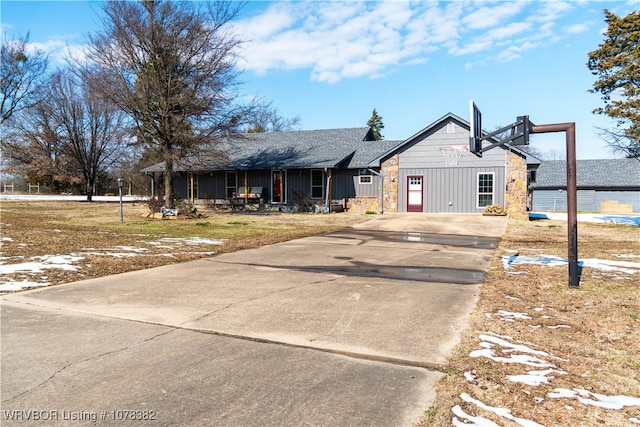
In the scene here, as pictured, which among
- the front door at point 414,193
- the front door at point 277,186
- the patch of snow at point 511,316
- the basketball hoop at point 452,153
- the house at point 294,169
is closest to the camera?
the patch of snow at point 511,316

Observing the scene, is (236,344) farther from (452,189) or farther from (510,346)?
(452,189)

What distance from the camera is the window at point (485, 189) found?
70.8 feet

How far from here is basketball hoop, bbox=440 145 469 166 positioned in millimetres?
22094

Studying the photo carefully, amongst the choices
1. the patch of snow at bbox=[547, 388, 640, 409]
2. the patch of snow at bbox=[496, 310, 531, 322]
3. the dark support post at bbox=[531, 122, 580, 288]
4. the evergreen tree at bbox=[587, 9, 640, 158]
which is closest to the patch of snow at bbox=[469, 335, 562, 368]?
the patch of snow at bbox=[547, 388, 640, 409]

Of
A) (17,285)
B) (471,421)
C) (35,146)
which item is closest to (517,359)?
(471,421)

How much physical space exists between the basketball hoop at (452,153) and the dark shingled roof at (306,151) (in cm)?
380

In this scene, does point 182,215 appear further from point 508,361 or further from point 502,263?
point 508,361

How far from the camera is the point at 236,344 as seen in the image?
13.1 feet

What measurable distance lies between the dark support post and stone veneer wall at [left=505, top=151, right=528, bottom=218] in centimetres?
1521

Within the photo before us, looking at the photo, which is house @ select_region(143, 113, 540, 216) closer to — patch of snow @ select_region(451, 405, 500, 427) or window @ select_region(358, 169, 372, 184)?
window @ select_region(358, 169, 372, 184)

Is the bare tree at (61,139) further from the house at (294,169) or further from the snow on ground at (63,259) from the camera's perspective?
the snow on ground at (63,259)

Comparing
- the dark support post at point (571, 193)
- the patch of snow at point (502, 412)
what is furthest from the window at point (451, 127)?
the patch of snow at point (502, 412)

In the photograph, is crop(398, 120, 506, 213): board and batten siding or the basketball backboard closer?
the basketball backboard

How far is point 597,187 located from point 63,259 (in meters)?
47.0
